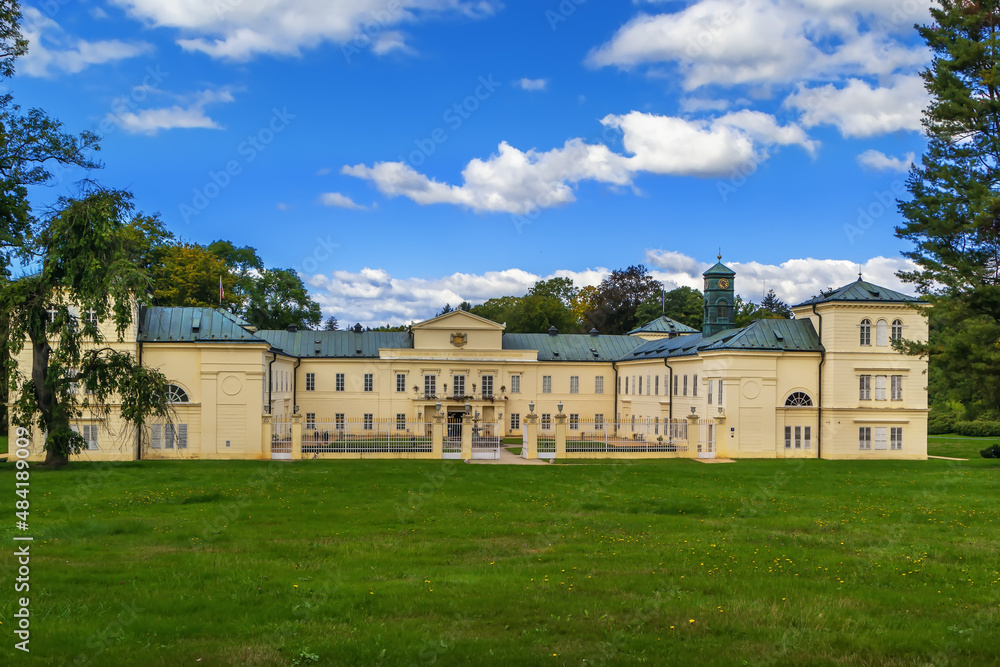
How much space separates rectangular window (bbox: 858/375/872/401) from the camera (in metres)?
39.6

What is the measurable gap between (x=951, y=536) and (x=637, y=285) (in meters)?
67.7

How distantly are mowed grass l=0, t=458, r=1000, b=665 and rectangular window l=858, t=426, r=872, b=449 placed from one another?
1777 centimetres

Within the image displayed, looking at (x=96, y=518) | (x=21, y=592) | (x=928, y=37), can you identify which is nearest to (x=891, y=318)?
(x=928, y=37)

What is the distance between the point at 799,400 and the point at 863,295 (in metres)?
6.08

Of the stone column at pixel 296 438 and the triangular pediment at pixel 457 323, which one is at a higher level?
the triangular pediment at pixel 457 323

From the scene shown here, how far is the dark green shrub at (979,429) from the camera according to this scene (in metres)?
61.4

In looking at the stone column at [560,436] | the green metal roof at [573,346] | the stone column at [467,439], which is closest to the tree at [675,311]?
the green metal roof at [573,346]

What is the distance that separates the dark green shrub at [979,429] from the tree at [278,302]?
178 ft

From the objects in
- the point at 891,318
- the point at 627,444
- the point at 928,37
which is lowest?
the point at 627,444

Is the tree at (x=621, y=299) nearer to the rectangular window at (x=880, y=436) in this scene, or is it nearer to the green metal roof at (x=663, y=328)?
the green metal roof at (x=663, y=328)

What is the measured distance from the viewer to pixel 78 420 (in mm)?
34500

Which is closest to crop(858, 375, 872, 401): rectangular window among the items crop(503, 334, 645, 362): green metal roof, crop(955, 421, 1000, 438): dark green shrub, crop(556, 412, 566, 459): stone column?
crop(556, 412, 566, 459): stone column

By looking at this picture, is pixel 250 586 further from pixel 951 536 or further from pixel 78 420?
pixel 78 420

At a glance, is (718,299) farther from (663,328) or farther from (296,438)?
(296,438)
